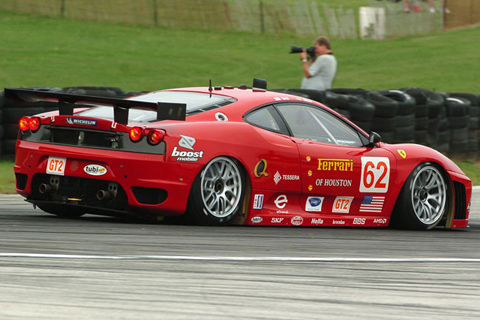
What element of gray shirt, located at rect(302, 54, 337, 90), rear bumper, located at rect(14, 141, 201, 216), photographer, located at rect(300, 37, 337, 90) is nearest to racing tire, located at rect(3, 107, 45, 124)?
photographer, located at rect(300, 37, 337, 90)

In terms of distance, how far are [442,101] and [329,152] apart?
7.24 m

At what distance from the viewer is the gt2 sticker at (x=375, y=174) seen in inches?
321

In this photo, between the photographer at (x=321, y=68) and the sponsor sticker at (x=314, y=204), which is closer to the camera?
the sponsor sticker at (x=314, y=204)

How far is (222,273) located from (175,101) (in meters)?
2.75

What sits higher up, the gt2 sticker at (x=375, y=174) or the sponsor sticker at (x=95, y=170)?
the sponsor sticker at (x=95, y=170)

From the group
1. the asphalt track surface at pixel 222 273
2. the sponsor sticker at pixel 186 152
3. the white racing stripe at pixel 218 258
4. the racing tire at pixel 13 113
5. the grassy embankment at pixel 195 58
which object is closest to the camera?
the asphalt track surface at pixel 222 273

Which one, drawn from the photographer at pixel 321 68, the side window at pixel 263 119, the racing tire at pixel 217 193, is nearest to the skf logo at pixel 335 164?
→ the side window at pixel 263 119

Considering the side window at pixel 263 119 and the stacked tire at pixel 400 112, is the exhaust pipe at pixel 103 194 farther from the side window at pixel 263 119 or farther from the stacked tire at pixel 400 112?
the stacked tire at pixel 400 112

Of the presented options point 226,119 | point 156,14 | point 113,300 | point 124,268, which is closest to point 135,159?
point 226,119

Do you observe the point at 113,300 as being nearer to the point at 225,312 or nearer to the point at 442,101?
the point at 225,312

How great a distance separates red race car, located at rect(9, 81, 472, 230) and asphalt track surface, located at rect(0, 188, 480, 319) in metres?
0.23

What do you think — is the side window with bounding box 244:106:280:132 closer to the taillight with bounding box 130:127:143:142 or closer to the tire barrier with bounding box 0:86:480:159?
the taillight with bounding box 130:127:143:142

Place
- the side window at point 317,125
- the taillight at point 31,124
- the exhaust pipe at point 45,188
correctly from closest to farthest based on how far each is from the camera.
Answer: the exhaust pipe at point 45,188 → the taillight at point 31,124 → the side window at point 317,125

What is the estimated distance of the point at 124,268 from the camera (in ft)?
16.7
